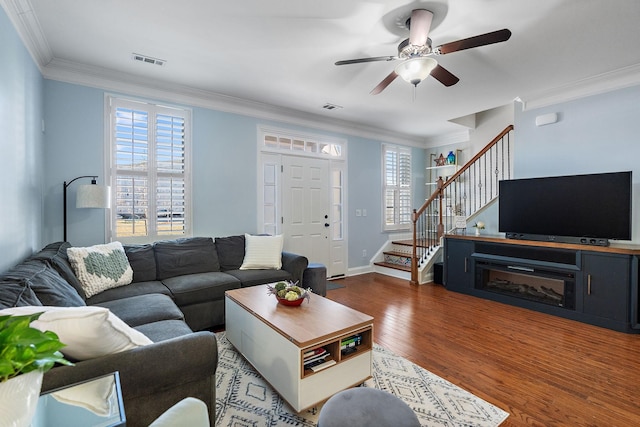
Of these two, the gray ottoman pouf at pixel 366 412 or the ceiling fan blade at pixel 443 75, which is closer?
the gray ottoman pouf at pixel 366 412

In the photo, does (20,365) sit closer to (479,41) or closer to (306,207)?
(479,41)

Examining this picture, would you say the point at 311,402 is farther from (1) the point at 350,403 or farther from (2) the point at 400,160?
(2) the point at 400,160

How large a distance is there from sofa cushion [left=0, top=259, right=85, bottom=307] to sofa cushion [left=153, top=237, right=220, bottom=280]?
3.97 feet

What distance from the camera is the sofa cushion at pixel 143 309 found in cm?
214

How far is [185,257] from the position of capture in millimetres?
3412

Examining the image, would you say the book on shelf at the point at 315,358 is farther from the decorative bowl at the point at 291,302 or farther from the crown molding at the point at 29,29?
the crown molding at the point at 29,29

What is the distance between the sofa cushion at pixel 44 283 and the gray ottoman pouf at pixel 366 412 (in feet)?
5.36

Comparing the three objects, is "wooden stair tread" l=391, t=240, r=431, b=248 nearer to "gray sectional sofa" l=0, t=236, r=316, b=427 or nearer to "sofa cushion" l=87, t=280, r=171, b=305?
"gray sectional sofa" l=0, t=236, r=316, b=427

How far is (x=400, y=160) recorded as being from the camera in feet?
20.8

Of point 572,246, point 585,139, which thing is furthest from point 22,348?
point 585,139

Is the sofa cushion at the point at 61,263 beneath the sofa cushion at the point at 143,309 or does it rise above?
above

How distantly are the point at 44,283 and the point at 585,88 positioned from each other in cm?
567

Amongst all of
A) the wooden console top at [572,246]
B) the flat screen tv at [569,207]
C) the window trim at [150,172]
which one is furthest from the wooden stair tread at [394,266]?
the window trim at [150,172]

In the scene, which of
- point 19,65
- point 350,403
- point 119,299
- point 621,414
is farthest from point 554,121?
point 19,65
